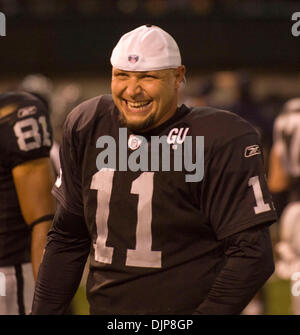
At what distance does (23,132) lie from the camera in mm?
3496

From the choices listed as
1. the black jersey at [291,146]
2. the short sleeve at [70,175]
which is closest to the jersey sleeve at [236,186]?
the short sleeve at [70,175]

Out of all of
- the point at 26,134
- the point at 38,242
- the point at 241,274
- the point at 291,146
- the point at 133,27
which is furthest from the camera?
the point at 133,27

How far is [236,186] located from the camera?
2668 millimetres

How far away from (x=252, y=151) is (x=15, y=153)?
114cm

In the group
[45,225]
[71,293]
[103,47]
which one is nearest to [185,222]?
[71,293]

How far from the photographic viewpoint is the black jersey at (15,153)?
11.3 ft

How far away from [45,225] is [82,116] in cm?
65

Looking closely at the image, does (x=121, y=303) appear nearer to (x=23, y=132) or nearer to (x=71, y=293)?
(x=71, y=293)

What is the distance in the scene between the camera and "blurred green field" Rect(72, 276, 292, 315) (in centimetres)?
720

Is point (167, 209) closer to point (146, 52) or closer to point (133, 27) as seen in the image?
point (146, 52)

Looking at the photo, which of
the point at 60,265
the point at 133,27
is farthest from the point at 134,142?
the point at 133,27

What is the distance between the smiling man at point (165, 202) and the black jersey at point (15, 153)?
0.58 m

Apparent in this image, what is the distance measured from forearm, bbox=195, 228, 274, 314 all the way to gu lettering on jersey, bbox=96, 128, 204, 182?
0.26 metres

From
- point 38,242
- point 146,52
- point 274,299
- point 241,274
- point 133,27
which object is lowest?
point 274,299
